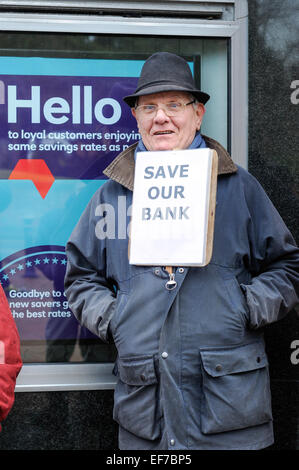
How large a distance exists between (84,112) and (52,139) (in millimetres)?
244

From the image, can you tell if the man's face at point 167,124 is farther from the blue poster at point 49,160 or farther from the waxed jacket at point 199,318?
the blue poster at point 49,160

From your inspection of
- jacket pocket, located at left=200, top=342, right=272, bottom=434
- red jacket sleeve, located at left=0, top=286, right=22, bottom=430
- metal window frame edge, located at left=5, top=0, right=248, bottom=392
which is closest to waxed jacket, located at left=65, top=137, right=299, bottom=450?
jacket pocket, located at left=200, top=342, right=272, bottom=434

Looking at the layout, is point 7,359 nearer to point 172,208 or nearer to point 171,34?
point 172,208

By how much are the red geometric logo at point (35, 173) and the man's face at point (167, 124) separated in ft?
2.79

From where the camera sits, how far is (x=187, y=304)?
265cm

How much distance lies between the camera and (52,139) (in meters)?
3.52

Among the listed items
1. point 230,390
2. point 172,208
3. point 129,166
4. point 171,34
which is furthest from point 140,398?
point 171,34

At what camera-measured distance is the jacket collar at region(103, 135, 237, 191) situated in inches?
111

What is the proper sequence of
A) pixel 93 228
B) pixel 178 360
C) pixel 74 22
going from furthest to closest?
pixel 74 22
pixel 93 228
pixel 178 360

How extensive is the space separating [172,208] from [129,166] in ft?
1.38

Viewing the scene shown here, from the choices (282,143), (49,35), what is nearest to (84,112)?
(49,35)

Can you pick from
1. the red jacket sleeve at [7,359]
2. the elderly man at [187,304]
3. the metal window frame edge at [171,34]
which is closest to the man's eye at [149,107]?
the elderly man at [187,304]

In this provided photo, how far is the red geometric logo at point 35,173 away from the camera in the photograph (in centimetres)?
351
